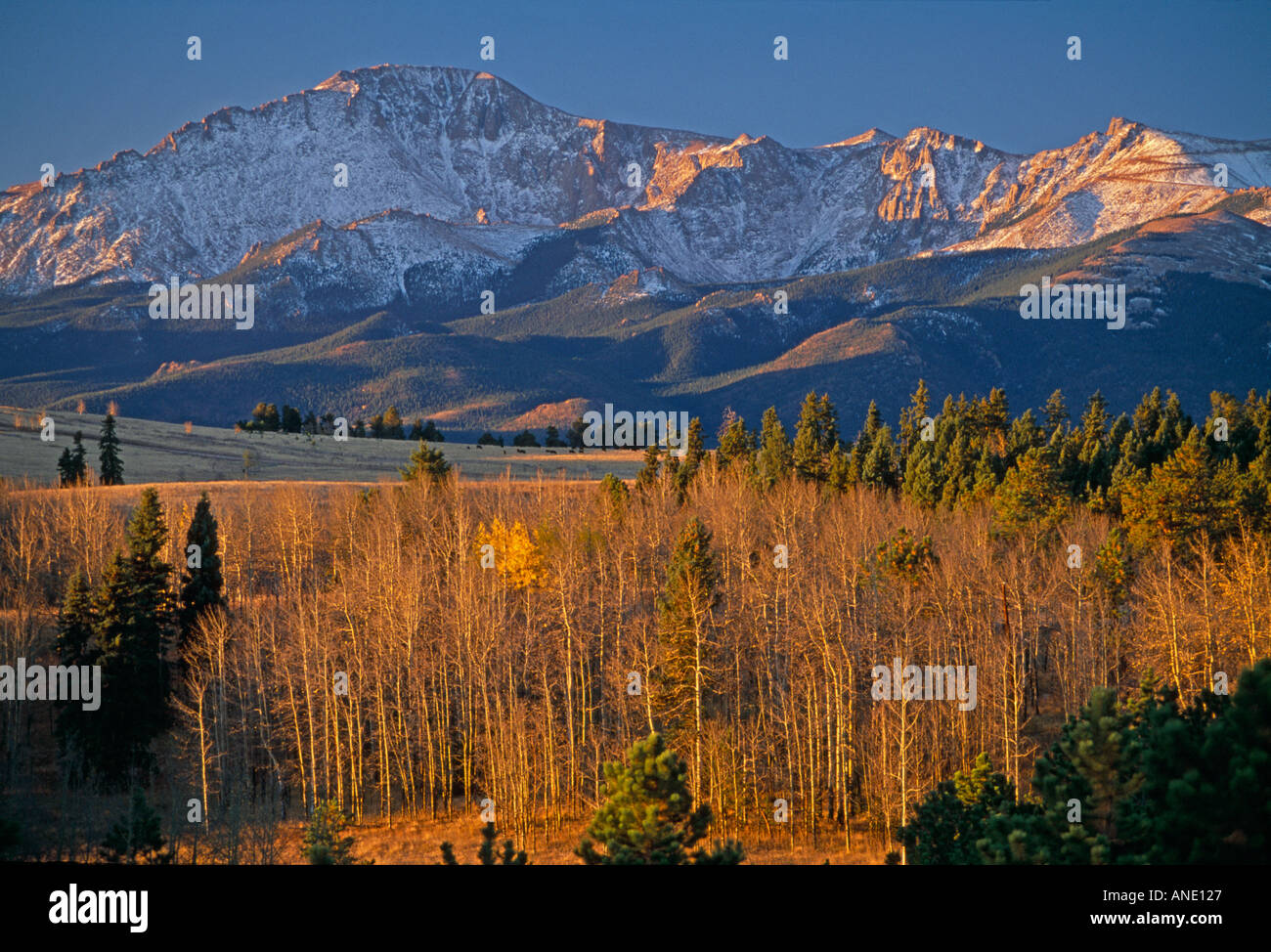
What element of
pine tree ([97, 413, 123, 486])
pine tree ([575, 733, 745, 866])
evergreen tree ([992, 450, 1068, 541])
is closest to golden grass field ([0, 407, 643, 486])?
pine tree ([97, 413, 123, 486])

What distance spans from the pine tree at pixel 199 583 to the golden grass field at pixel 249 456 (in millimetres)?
61663

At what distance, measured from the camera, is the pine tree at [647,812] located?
103 feet

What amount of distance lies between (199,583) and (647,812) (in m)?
50.7

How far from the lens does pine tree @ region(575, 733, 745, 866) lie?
103ft

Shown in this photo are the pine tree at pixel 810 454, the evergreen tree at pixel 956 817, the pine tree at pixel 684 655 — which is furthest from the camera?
the pine tree at pixel 810 454

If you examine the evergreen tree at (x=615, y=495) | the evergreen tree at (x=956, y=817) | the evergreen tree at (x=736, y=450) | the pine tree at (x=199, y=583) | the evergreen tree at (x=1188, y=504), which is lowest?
the evergreen tree at (x=956, y=817)

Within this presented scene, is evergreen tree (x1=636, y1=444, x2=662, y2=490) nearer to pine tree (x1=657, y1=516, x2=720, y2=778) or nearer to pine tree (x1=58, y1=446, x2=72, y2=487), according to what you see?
pine tree (x1=657, y1=516, x2=720, y2=778)

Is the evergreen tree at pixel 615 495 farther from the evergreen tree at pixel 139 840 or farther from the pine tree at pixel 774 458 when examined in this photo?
the evergreen tree at pixel 139 840

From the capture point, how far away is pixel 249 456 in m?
157

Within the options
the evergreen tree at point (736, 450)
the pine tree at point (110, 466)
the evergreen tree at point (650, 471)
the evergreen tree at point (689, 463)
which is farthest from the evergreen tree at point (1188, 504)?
the pine tree at point (110, 466)

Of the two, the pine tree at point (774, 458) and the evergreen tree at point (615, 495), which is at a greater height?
the pine tree at point (774, 458)

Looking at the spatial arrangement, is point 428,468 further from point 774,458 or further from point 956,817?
point 956,817

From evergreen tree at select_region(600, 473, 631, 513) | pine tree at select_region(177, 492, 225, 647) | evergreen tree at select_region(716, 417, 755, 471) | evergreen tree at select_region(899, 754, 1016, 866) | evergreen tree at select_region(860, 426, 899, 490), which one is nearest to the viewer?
evergreen tree at select_region(899, 754, 1016, 866)

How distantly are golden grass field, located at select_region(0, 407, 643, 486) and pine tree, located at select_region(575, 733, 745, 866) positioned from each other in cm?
10490
